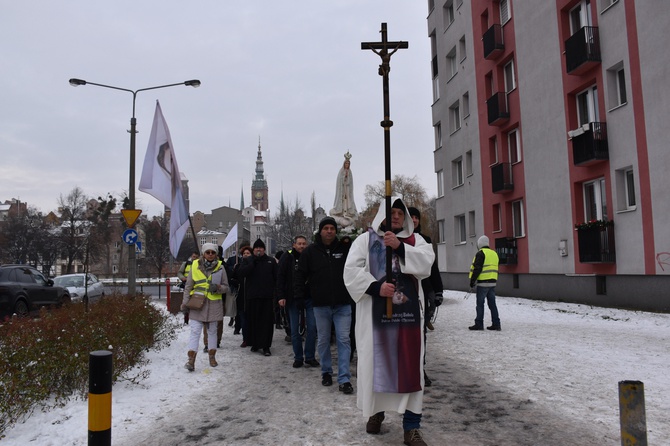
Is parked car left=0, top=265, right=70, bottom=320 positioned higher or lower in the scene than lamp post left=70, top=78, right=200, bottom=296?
lower

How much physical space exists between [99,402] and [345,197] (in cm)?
1017

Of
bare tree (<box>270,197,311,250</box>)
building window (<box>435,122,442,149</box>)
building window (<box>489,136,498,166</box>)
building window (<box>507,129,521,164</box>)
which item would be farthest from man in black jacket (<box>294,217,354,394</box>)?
bare tree (<box>270,197,311,250</box>)

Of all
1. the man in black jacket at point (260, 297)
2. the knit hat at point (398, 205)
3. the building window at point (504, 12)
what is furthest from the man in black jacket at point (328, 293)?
the building window at point (504, 12)

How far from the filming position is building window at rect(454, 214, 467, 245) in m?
27.3

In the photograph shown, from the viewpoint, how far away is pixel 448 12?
2938 cm

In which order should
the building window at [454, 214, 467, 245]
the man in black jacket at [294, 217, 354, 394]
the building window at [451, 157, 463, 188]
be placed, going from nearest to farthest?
1. the man in black jacket at [294, 217, 354, 394]
2. the building window at [454, 214, 467, 245]
3. the building window at [451, 157, 463, 188]

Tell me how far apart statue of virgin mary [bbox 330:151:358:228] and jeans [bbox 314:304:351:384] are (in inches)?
224

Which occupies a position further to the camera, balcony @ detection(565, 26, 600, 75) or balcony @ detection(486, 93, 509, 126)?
balcony @ detection(486, 93, 509, 126)

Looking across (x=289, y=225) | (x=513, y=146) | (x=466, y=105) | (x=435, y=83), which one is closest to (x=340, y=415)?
(x=513, y=146)

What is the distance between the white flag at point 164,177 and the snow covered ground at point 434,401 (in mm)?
2976

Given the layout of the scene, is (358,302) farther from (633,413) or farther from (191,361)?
(191,361)

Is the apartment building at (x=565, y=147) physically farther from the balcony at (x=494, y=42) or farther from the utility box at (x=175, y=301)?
the utility box at (x=175, y=301)

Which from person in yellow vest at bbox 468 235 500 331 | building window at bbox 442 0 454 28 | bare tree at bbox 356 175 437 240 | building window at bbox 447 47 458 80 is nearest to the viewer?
person in yellow vest at bbox 468 235 500 331

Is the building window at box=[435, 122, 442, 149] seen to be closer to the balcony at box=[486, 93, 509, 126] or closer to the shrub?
the balcony at box=[486, 93, 509, 126]
